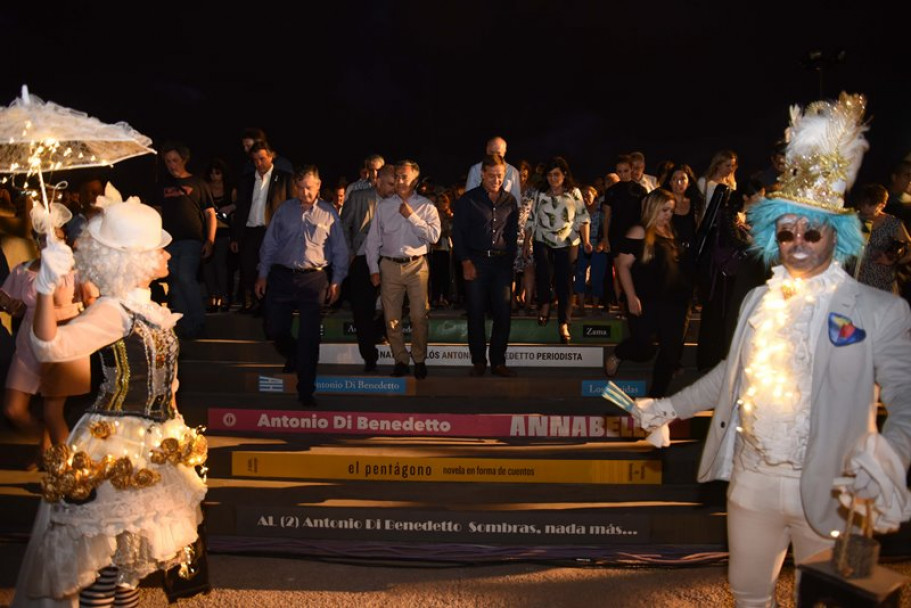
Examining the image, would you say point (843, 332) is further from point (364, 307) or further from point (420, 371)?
point (364, 307)

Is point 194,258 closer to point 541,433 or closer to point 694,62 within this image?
point 541,433

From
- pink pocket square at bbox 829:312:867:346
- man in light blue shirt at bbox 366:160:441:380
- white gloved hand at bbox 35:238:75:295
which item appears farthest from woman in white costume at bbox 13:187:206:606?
man in light blue shirt at bbox 366:160:441:380

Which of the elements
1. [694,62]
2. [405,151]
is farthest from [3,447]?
[694,62]

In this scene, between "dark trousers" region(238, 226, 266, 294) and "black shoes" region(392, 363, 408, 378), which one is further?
"dark trousers" region(238, 226, 266, 294)

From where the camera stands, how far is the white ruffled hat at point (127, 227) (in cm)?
353

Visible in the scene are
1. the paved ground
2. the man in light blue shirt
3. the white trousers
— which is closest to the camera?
the white trousers

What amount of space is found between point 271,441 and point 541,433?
2440 mm

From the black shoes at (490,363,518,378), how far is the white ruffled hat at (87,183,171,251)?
4.80m

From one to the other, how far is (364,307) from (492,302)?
1.35 m

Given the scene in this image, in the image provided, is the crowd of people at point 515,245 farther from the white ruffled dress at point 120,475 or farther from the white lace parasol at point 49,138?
the white ruffled dress at point 120,475

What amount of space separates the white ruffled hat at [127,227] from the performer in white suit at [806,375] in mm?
2646

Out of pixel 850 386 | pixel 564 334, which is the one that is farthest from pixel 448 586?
pixel 564 334

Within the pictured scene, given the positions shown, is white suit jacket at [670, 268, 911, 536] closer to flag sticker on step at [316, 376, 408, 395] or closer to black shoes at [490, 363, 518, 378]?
black shoes at [490, 363, 518, 378]

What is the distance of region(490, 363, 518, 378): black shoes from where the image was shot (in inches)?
314
